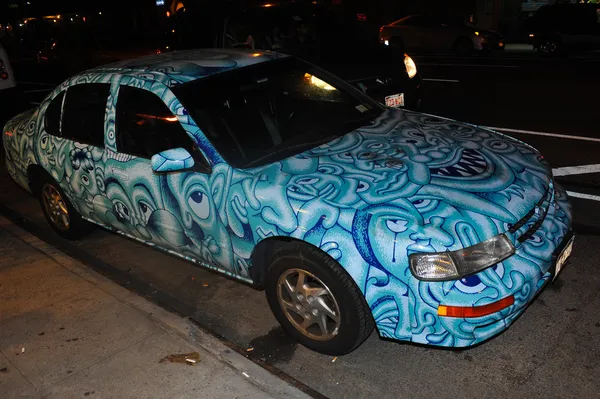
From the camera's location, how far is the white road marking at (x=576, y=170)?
6217 mm

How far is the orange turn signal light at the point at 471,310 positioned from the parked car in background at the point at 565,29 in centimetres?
1636

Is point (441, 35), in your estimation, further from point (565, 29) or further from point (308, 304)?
point (308, 304)

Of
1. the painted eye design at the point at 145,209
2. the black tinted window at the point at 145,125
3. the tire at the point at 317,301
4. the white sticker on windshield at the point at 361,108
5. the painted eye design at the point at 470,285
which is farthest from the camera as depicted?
the white sticker on windshield at the point at 361,108

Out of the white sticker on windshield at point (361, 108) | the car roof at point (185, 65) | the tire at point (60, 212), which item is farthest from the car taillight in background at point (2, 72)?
the white sticker on windshield at point (361, 108)

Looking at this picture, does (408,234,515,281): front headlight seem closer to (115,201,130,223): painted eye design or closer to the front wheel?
(115,201,130,223): painted eye design

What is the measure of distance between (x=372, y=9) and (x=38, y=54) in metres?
16.6

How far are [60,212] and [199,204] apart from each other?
93.0 inches

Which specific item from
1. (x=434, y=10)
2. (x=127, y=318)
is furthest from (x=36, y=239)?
(x=434, y=10)

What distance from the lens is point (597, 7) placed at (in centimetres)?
1703

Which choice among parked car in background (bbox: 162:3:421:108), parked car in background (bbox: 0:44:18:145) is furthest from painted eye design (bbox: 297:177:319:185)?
parked car in background (bbox: 0:44:18:145)

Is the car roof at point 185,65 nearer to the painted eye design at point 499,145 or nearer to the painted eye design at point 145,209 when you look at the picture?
the painted eye design at point 145,209

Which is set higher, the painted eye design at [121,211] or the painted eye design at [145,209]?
the painted eye design at [145,209]

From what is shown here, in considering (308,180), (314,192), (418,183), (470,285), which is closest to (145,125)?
(308,180)

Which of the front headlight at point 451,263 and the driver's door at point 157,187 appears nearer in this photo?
the front headlight at point 451,263
